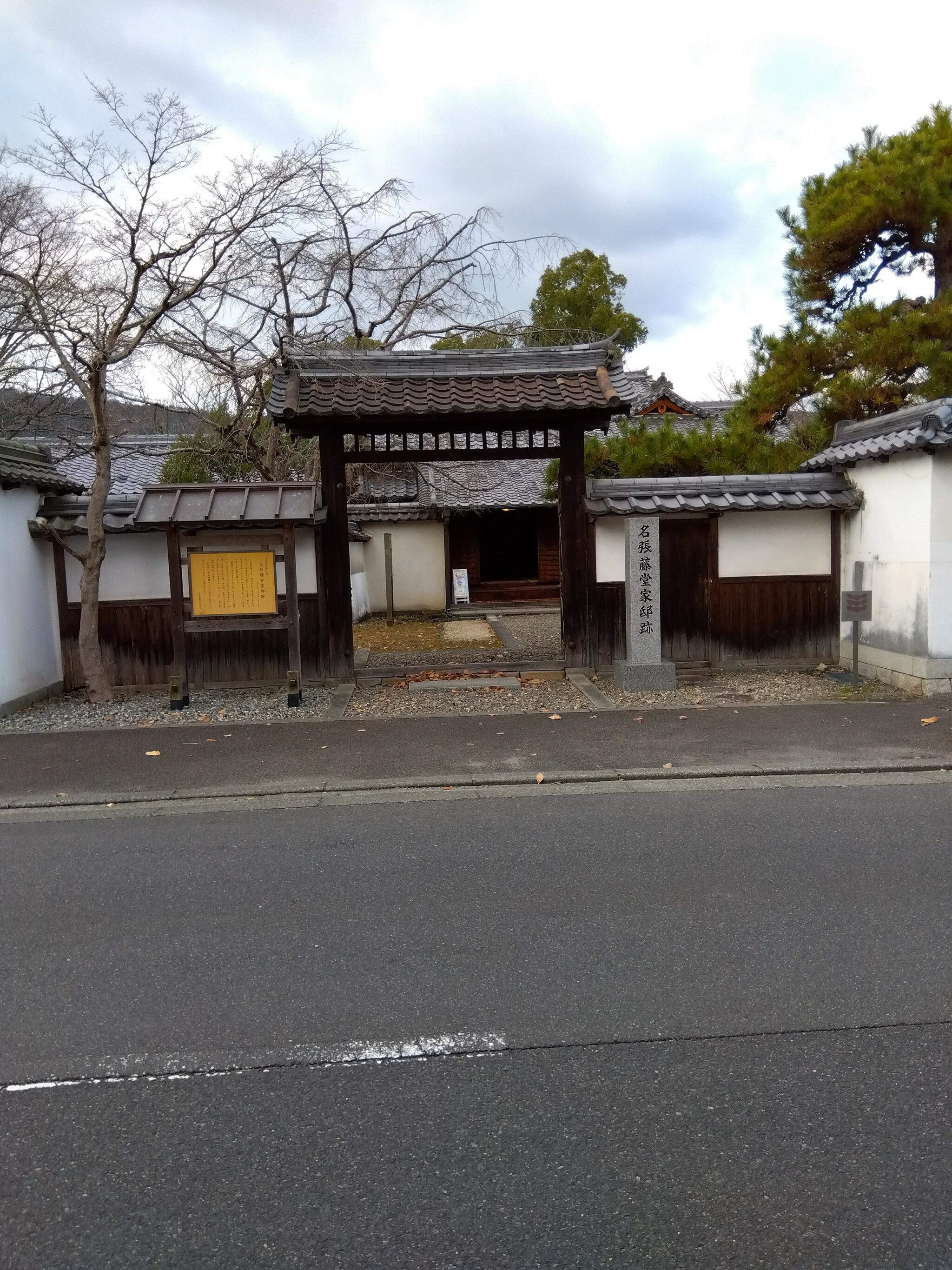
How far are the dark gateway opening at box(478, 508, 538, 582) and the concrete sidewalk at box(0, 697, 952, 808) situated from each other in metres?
15.5

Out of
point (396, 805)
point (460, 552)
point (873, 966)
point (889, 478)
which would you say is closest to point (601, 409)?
point (889, 478)

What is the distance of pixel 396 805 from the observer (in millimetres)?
6930

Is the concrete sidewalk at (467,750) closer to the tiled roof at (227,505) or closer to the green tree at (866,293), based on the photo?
the tiled roof at (227,505)

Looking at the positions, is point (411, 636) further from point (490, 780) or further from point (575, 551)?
point (490, 780)

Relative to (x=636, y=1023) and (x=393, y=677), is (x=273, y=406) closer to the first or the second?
(x=393, y=677)

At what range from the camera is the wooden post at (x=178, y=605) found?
420 inches

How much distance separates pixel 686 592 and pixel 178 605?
20.9ft

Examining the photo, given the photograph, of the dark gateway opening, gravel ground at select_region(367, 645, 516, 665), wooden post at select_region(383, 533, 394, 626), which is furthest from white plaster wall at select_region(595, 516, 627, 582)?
the dark gateway opening

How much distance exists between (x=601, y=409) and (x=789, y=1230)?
9.80m

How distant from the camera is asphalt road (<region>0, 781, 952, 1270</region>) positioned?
8.51 feet

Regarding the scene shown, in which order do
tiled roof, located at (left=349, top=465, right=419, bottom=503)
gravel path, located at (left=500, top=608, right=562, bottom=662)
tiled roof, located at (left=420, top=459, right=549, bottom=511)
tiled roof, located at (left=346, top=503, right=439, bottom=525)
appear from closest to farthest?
gravel path, located at (left=500, top=608, right=562, bottom=662)
tiled roof, located at (left=346, top=503, right=439, bottom=525)
tiled roof, located at (left=420, top=459, right=549, bottom=511)
tiled roof, located at (left=349, top=465, right=419, bottom=503)

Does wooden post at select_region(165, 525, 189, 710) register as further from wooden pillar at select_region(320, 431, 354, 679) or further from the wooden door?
the wooden door

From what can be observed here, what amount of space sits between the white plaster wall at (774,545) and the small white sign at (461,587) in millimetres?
11542

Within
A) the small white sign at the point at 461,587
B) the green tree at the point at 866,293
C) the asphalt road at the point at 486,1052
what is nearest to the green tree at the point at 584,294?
the small white sign at the point at 461,587
